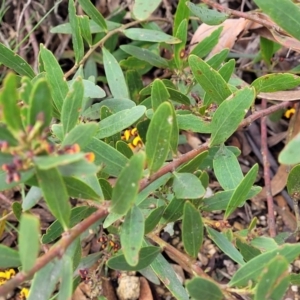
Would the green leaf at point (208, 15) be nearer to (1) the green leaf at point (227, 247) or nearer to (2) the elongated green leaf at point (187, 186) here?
(2) the elongated green leaf at point (187, 186)

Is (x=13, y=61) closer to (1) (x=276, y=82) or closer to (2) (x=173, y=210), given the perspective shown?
(2) (x=173, y=210)

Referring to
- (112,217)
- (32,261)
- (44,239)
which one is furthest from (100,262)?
(32,261)

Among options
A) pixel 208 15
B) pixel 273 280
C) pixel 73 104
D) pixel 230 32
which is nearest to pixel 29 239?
pixel 73 104

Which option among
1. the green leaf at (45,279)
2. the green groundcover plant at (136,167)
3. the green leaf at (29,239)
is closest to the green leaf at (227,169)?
the green groundcover plant at (136,167)

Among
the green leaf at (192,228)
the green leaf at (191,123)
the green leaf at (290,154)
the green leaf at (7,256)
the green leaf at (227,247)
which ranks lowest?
the green leaf at (227,247)

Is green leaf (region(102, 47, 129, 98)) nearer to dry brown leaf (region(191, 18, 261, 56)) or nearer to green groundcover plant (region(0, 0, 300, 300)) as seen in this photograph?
green groundcover plant (region(0, 0, 300, 300))

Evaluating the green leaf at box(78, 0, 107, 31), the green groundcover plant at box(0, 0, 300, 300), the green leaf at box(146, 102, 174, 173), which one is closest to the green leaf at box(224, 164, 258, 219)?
the green groundcover plant at box(0, 0, 300, 300)

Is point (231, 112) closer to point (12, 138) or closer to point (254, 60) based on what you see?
point (12, 138)
